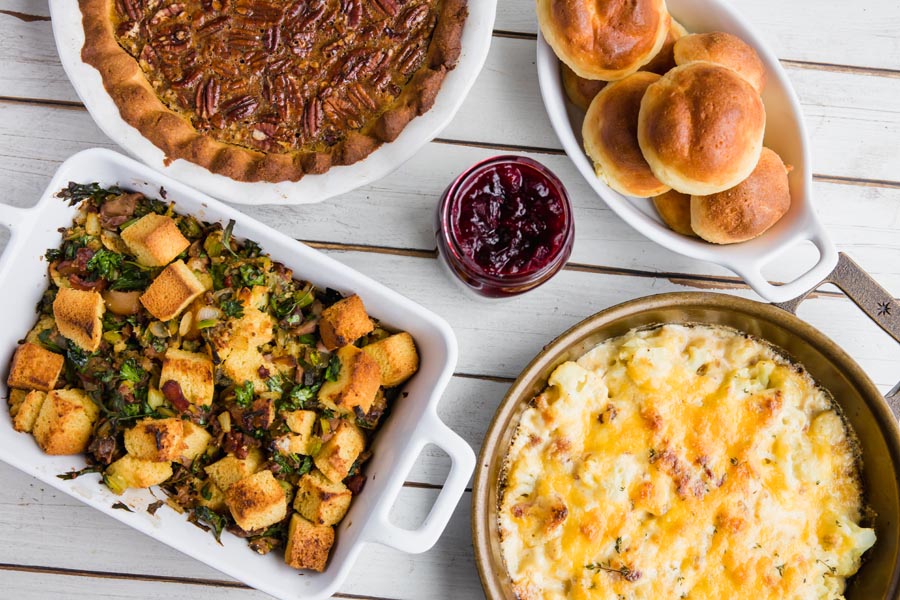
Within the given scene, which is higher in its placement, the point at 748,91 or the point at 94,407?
the point at 748,91

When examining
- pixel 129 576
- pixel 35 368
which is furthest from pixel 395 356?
pixel 129 576

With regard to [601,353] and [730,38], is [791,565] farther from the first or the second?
[730,38]

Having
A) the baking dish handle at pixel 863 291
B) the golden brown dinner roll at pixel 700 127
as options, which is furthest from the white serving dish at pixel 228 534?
the baking dish handle at pixel 863 291

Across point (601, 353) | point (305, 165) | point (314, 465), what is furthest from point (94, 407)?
point (601, 353)

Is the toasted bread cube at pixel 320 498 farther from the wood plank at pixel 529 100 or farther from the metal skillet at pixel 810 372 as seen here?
the wood plank at pixel 529 100

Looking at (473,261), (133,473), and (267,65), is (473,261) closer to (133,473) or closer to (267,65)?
(267,65)

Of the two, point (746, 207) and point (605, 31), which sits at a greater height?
point (605, 31)

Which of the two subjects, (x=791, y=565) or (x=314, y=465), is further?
(x=791, y=565)
